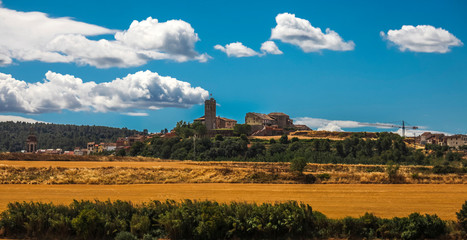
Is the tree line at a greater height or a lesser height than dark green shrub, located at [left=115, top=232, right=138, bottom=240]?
greater

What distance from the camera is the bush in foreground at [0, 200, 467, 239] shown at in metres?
19.4

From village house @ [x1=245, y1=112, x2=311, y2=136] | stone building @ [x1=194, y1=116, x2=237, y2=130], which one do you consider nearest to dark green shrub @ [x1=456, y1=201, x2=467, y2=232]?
village house @ [x1=245, y1=112, x2=311, y2=136]

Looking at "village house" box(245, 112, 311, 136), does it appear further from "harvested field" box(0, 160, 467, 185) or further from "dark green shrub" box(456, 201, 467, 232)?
"dark green shrub" box(456, 201, 467, 232)

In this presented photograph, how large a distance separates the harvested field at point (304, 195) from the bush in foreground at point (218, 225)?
3446 mm

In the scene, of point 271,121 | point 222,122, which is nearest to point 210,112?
point 222,122

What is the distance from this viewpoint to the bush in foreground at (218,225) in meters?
19.4

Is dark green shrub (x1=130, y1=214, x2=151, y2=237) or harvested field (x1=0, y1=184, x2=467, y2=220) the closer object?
dark green shrub (x1=130, y1=214, x2=151, y2=237)

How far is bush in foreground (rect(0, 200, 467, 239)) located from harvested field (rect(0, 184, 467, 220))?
11.3 ft

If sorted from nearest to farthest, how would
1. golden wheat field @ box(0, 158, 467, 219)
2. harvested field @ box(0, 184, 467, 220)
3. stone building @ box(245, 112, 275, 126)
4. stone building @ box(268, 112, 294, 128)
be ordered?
harvested field @ box(0, 184, 467, 220) < golden wheat field @ box(0, 158, 467, 219) < stone building @ box(245, 112, 275, 126) < stone building @ box(268, 112, 294, 128)

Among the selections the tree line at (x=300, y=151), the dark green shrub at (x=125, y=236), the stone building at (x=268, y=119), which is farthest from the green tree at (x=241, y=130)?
the dark green shrub at (x=125, y=236)

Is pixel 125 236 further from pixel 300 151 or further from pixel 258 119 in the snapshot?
pixel 258 119

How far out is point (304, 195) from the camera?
30.2 m

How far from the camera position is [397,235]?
64.3 feet

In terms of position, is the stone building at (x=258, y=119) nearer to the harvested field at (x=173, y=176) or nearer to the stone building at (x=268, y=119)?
the stone building at (x=268, y=119)
